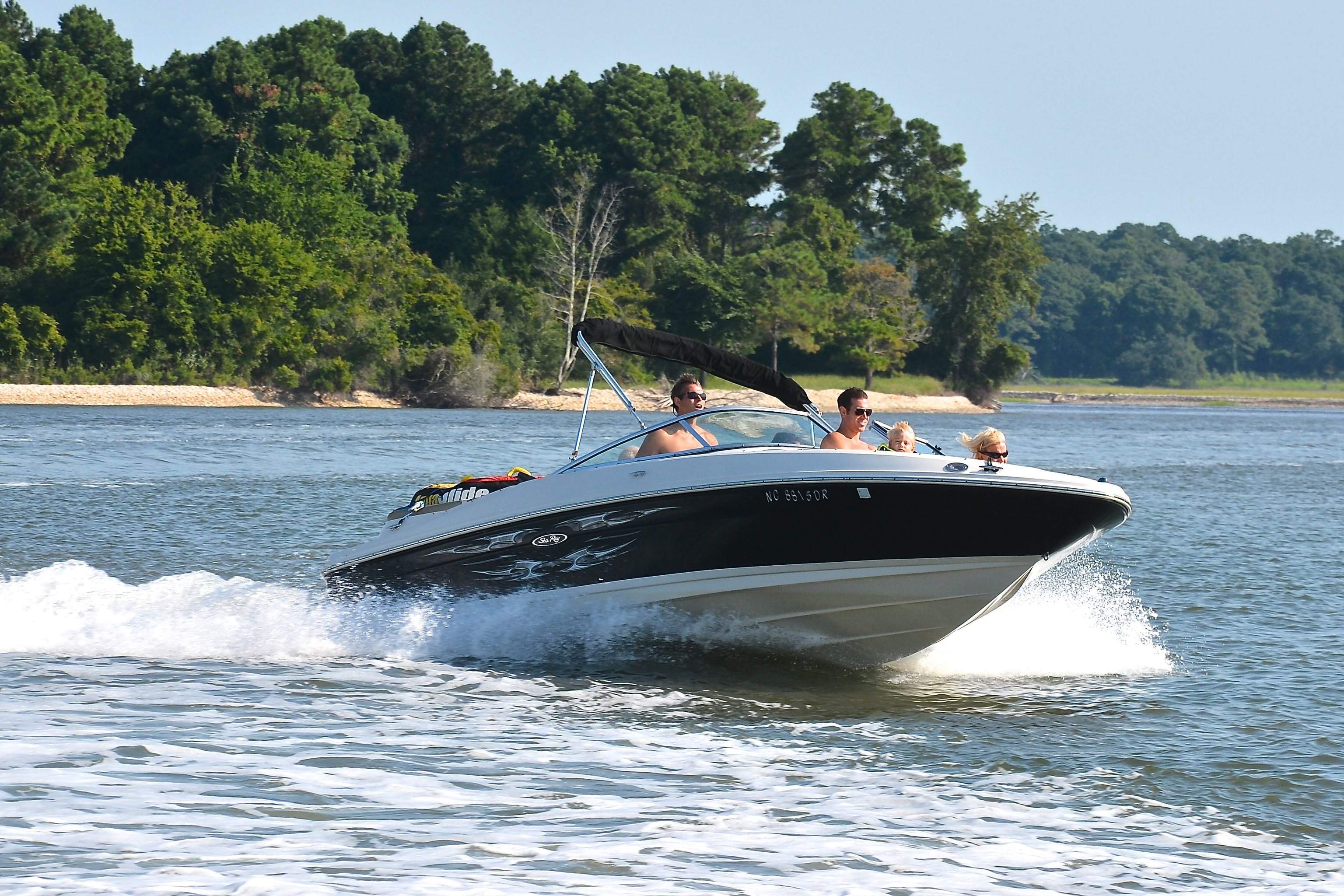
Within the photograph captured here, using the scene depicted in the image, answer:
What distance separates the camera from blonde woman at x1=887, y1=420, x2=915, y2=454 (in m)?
8.80

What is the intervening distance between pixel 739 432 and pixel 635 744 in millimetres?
2376

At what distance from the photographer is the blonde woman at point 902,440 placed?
28.9 feet

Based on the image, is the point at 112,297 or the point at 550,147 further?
the point at 550,147

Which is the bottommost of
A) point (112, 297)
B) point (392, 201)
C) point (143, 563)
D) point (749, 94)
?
point (143, 563)

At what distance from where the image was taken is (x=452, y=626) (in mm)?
9852

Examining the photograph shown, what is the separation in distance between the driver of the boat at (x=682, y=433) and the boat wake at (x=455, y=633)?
1009 mm

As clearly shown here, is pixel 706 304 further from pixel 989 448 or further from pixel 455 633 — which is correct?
pixel 989 448

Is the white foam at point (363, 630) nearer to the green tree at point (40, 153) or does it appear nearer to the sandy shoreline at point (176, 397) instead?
the sandy shoreline at point (176, 397)

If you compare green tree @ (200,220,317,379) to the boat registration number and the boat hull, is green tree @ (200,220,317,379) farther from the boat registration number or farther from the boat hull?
the boat registration number

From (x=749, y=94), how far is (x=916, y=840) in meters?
106

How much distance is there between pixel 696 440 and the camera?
9.05m

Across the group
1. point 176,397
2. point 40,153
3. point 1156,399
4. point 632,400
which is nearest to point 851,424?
point 176,397

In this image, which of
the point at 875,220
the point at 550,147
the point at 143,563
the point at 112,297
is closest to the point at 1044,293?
the point at 875,220

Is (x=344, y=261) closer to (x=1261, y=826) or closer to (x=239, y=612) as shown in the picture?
(x=239, y=612)
